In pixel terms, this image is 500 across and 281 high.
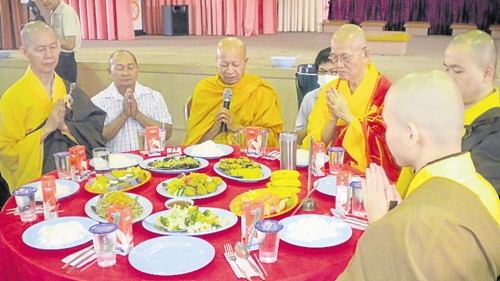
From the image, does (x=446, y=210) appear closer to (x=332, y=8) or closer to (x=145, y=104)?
→ (x=145, y=104)

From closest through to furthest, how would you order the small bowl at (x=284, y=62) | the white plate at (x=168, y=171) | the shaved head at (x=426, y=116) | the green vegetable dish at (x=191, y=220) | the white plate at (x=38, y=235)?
1. the shaved head at (x=426, y=116)
2. the white plate at (x=38, y=235)
3. the green vegetable dish at (x=191, y=220)
4. the white plate at (x=168, y=171)
5. the small bowl at (x=284, y=62)

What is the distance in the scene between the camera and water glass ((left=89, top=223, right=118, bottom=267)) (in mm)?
1379

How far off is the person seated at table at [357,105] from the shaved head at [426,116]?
1359 millimetres

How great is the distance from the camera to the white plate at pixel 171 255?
137 cm

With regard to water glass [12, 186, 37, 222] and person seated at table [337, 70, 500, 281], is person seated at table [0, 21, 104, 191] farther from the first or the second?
person seated at table [337, 70, 500, 281]

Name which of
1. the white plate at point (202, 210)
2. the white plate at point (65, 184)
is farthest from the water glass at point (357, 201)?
the white plate at point (65, 184)

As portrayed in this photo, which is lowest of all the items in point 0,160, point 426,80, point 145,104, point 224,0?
point 0,160

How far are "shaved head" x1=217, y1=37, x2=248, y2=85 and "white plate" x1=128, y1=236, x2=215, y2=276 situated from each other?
172 centimetres

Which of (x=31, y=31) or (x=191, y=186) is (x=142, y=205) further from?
(x=31, y=31)

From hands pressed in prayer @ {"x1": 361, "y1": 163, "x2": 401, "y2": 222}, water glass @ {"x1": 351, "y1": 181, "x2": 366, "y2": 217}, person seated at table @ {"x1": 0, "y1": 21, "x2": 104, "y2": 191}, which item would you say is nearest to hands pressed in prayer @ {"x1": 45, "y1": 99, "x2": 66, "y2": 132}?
person seated at table @ {"x1": 0, "y1": 21, "x2": 104, "y2": 191}

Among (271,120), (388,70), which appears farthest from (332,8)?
(271,120)

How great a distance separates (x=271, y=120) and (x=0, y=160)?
1536 mm

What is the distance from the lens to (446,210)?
106 centimetres

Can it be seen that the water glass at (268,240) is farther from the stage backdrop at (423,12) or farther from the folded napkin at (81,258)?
the stage backdrop at (423,12)
